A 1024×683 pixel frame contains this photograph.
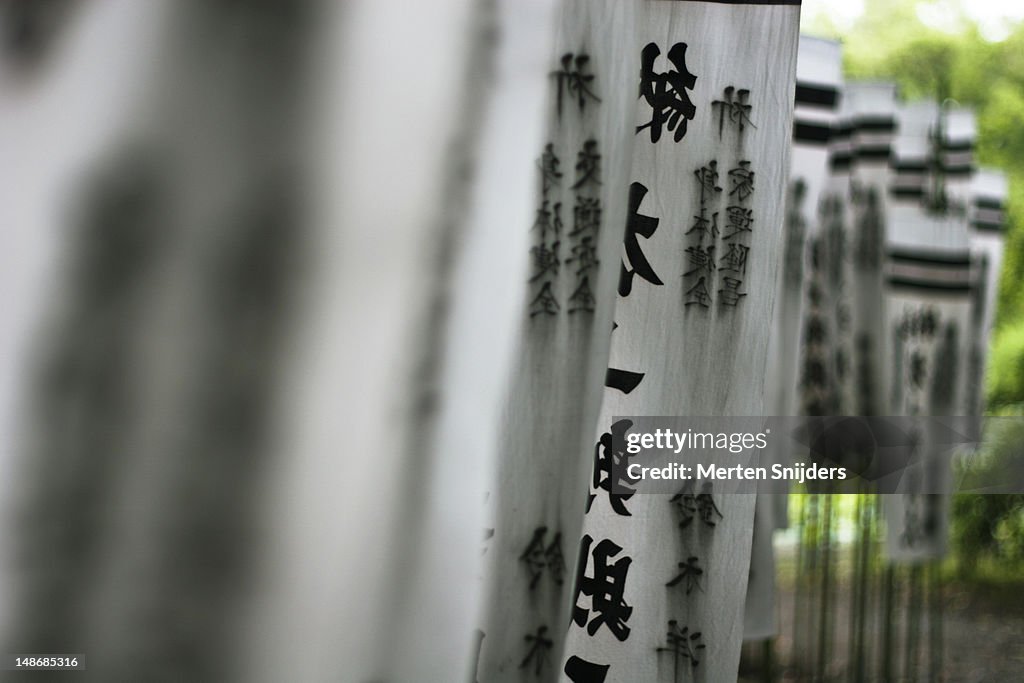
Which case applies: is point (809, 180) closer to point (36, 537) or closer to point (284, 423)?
point (284, 423)

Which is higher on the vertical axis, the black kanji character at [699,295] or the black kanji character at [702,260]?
the black kanji character at [702,260]

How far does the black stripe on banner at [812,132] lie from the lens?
2.81 m

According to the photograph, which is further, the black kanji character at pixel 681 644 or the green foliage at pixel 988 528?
the green foliage at pixel 988 528

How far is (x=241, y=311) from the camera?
4.19 ft

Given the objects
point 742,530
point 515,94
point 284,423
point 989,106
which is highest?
point 989,106

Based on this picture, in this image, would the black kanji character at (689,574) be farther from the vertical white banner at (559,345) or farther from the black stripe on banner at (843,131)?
the black stripe on banner at (843,131)

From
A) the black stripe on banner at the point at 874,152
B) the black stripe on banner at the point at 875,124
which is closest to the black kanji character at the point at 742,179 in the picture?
the black stripe on banner at the point at 875,124

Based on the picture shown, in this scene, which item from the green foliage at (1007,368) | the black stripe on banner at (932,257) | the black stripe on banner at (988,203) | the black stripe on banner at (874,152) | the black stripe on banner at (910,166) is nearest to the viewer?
the black stripe on banner at (932,257)

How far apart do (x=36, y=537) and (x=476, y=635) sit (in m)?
0.74

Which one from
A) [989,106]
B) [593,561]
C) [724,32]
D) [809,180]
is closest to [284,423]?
[593,561]

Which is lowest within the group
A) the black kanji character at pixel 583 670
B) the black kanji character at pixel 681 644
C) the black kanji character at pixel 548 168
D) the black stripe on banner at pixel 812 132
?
the black kanji character at pixel 583 670

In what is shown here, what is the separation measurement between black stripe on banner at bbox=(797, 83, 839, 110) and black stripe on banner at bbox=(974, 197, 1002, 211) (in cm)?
221

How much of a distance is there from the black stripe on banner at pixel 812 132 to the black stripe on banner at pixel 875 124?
105 cm

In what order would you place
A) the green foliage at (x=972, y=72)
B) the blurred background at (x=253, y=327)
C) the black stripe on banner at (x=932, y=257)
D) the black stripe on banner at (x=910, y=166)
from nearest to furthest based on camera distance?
the blurred background at (x=253, y=327)
the black stripe on banner at (x=932, y=257)
the black stripe on banner at (x=910, y=166)
the green foliage at (x=972, y=72)
